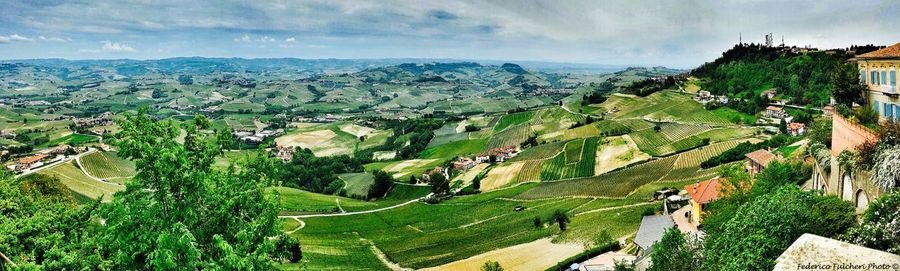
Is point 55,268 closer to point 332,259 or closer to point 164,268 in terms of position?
point 164,268

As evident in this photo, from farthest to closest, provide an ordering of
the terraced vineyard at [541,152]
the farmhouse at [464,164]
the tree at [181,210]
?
the farmhouse at [464,164] → the terraced vineyard at [541,152] → the tree at [181,210]

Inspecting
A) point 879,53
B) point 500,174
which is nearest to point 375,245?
point 500,174

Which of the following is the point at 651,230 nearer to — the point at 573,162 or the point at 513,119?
the point at 573,162

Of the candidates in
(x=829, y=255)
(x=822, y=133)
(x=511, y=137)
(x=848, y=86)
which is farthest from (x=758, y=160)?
(x=511, y=137)

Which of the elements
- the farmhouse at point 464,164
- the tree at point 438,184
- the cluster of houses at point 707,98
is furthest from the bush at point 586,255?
the cluster of houses at point 707,98

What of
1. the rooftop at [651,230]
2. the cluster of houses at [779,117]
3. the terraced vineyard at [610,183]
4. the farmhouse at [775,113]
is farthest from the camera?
the farmhouse at [775,113]

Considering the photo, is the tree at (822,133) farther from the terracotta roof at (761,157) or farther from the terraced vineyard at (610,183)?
the terraced vineyard at (610,183)
